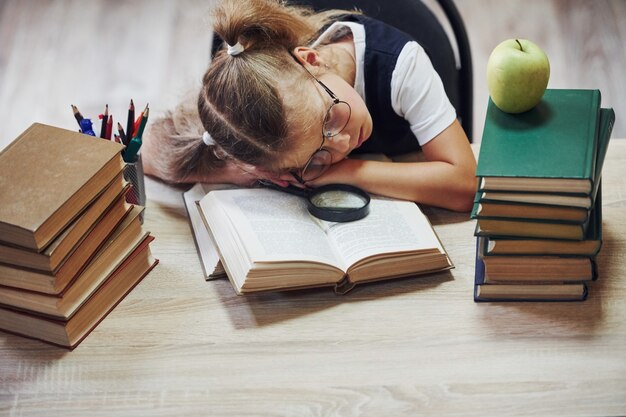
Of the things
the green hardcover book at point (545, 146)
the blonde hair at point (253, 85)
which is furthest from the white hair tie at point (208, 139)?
the green hardcover book at point (545, 146)

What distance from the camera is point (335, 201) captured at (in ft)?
4.86

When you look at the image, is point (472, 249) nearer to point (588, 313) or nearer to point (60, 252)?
point (588, 313)

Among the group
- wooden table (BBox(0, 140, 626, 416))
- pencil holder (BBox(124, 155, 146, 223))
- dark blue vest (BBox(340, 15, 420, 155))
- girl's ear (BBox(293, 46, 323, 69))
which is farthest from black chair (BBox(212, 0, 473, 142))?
wooden table (BBox(0, 140, 626, 416))

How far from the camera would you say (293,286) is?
51.7 inches

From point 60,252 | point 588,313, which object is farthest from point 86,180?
point 588,313

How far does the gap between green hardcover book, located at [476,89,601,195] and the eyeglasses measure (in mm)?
275

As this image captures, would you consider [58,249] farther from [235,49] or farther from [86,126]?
[235,49]

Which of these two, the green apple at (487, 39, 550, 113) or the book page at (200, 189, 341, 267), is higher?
the green apple at (487, 39, 550, 113)

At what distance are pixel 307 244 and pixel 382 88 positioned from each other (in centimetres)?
45

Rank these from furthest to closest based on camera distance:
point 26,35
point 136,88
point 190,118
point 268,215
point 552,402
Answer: point 26,35, point 136,88, point 190,118, point 268,215, point 552,402

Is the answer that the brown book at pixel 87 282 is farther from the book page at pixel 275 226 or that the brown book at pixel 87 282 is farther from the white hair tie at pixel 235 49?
the white hair tie at pixel 235 49

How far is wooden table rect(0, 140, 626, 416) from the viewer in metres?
1.17

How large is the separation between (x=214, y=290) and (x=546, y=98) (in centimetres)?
62

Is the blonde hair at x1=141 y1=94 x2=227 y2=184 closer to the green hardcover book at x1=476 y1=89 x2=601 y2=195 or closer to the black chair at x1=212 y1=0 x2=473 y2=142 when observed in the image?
the black chair at x1=212 y1=0 x2=473 y2=142
